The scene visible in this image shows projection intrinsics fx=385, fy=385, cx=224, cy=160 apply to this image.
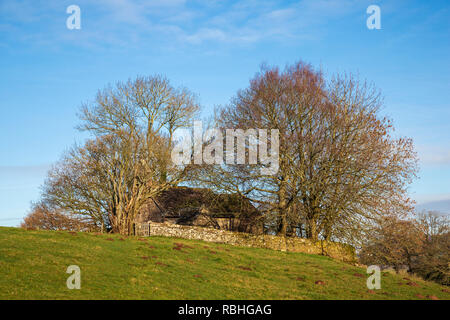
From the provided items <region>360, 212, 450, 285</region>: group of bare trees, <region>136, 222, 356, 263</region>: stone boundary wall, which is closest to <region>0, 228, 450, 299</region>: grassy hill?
<region>136, 222, 356, 263</region>: stone boundary wall

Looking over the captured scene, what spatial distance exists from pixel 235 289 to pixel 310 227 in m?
18.4

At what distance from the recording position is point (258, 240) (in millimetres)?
32844

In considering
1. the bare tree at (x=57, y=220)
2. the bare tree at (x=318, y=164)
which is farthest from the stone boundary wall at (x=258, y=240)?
the bare tree at (x=57, y=220)

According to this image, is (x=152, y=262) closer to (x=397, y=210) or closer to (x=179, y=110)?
(x=397, y=210)

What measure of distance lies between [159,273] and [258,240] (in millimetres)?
A: 16437

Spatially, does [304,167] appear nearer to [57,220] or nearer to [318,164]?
[318,164]

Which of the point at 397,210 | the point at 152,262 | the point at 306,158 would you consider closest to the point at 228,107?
the point at 306,158

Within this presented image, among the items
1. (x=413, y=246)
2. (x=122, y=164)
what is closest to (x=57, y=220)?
(x=122, y=164)

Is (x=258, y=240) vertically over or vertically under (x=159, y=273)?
under

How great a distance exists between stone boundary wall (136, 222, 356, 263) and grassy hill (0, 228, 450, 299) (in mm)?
5892

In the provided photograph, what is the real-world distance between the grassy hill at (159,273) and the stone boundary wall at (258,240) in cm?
589

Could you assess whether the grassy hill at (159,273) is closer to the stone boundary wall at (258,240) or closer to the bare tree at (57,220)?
the stone boundary wall at (258,240)

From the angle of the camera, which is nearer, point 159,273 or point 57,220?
point 159,273

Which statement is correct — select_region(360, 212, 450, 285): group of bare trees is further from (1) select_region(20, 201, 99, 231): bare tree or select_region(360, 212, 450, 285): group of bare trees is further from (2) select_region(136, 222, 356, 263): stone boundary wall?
(1) select_region(20, 201, 99, 231): bare tree
